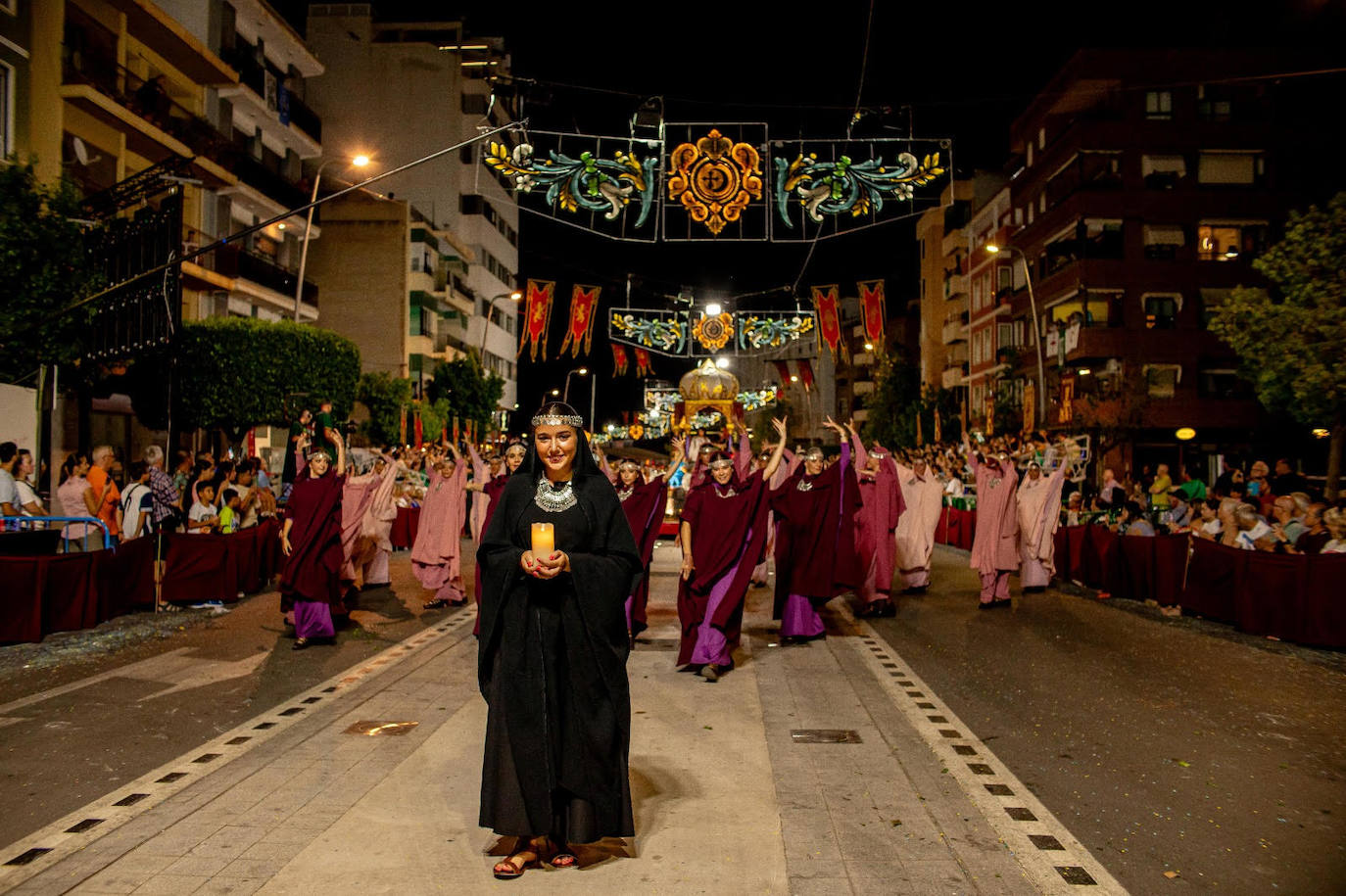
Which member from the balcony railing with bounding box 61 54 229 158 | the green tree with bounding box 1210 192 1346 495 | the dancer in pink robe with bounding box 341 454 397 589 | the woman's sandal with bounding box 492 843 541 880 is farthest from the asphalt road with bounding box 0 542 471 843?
the green tree with bounding box 1210 192 1346 495

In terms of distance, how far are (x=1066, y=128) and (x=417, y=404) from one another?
2821 cm

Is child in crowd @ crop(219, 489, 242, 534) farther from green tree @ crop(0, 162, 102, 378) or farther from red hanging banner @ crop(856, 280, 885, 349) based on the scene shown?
red hanging banner @ crop(856, 280, 885, 349)

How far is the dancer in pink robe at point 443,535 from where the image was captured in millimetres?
13734

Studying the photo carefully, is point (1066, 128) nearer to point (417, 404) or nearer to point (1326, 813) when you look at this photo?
point (417, 404)

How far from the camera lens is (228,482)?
619 inches

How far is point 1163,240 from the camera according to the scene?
4059 cm

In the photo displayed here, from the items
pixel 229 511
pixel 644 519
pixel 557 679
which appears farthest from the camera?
pixel 229 511

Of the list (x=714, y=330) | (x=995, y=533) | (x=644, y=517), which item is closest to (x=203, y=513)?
(x=644, y=517)

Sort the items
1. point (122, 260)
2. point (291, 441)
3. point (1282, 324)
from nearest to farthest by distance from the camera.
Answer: point (122, 260) < point (291, 441) < point (1282, 324)

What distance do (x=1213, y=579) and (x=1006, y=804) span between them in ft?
27.4

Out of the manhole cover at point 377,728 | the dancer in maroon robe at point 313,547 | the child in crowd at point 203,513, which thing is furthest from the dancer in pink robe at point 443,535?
the manhole cover at point 377,728

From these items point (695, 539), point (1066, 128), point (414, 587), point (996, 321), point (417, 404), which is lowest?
point (414, 587)

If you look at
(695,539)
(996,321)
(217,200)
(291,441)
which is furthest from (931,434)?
(695,539)

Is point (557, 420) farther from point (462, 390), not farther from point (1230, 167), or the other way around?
point (462, 390)
